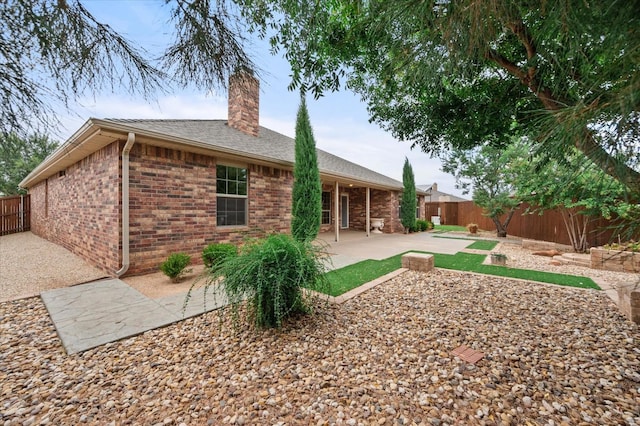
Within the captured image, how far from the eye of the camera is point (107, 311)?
10.9 ft

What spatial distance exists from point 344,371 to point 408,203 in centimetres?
1288

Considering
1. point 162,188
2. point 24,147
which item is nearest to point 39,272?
point 162,188

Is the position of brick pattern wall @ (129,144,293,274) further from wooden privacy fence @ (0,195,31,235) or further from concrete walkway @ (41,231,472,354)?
wooden privacy fence @ (0,195,31,235)

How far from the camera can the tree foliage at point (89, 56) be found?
1566 mm

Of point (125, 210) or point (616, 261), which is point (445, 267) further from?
point (125, 210)

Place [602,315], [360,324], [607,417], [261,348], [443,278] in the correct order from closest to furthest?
[607,417]
[261,348]
[360,324]
[602,315]
[443,278]

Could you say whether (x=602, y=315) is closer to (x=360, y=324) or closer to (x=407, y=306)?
(x=407, y=306)

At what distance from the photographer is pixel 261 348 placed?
2.42 metres

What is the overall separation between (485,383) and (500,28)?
9.16 feet

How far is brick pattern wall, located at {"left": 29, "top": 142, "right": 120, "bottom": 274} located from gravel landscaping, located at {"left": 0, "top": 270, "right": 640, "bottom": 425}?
1990 mm

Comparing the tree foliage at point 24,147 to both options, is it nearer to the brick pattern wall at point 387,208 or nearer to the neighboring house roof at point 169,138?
the neighboring house roof at point 169,138

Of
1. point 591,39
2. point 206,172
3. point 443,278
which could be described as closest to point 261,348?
point 591,39

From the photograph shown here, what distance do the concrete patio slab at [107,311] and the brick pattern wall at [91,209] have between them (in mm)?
929

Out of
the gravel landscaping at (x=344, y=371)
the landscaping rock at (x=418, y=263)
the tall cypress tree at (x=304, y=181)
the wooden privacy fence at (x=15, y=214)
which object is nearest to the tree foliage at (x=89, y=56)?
the gravel landscaping at (x=344, y=371)
